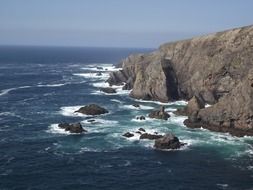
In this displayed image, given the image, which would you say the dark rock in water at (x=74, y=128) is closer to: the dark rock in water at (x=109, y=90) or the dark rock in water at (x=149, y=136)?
the dark rock in water at (x=149, y=136)

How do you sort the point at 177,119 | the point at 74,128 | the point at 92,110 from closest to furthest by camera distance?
the point at 74,128 < the point at 177,119 < the point at 92,110

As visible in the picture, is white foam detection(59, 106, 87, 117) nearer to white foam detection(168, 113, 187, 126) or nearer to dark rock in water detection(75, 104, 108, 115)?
dark rock in water detection(75, 104, 108, 115)

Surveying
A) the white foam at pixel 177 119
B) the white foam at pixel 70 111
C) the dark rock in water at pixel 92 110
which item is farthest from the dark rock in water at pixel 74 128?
the white foam at pixel 177 119

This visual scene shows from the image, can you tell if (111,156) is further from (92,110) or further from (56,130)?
(92,110)

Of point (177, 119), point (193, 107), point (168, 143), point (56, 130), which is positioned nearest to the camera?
point (168, 143)

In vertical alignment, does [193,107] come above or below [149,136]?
above

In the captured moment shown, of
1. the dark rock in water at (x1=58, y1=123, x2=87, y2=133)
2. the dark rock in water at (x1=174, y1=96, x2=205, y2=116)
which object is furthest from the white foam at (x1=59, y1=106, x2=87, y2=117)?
the dark rock in water at (x1=174, y1=96, x2=205, y2=116)

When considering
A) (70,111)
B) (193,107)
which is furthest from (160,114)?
(70,111)
